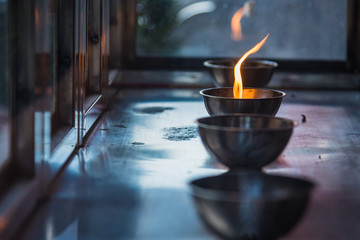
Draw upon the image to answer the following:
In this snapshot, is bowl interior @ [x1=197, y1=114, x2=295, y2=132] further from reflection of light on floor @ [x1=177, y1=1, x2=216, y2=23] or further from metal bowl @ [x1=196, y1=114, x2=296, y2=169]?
reflection of light on floor @ [x1=177, y1=1, x2=216, y2=23]

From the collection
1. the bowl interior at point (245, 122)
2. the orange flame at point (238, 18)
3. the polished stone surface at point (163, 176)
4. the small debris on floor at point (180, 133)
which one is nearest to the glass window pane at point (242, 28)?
the orange flame at point (238, 18)

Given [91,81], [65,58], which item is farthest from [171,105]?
[65,58]

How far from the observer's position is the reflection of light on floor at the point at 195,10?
274cm

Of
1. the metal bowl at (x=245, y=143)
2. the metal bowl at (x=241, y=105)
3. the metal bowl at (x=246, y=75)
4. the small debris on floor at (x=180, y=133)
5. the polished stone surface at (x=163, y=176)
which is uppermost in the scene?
the metal bowl at (x=246, y=75)

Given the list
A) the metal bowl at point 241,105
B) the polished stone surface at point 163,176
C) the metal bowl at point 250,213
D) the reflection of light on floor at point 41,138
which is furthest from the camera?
the metal bowl at point 241,105

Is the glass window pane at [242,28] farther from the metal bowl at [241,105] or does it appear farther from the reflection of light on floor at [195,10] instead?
the metal bowl at [241,105]

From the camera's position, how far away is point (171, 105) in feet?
6.88

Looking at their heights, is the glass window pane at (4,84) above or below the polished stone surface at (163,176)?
above

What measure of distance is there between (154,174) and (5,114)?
1.12ft

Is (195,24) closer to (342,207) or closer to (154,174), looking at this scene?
→ (154,174)

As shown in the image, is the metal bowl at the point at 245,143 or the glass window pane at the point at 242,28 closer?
the metal bowl at the point at 245,143

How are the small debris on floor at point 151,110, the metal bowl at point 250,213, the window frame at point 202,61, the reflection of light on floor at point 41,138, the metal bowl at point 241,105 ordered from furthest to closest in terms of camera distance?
the window frame at point 202,61 < the small debris on floor at point 151,110 < the metal bowl at point 241,105 < the reflection of light on floor at point 41,138 < the metal bowl at point 250,213

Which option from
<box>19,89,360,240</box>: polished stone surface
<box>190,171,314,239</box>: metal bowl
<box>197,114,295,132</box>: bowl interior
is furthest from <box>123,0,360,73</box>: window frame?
<box>190,171,314,239</box>: metal bowl

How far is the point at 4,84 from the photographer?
102cm
